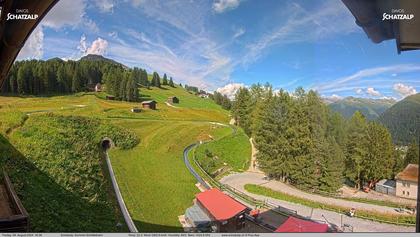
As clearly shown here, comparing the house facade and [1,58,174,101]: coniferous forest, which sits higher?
[1,58,174,101]: coniferous forest

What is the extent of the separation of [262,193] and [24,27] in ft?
7.25

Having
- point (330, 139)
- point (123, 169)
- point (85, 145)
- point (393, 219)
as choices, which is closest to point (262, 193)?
point (330, 139)

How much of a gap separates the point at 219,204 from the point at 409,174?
4.76 ft

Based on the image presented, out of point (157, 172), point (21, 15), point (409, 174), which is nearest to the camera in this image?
point (21, 15)

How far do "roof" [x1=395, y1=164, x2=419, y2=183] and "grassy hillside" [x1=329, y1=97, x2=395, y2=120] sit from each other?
0.50 m

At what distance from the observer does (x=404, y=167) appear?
246 cm

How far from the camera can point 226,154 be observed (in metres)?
3.02

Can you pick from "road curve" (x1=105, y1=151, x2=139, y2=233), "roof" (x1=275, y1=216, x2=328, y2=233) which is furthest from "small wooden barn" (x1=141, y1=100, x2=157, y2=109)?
"roof" (x1=275, y1=216, x2=328, y2=233)

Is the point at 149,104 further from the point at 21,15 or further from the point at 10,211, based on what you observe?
the point at 10,211

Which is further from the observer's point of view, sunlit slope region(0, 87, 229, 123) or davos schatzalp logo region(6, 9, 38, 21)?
sunlit slope region(0, 87, 229, 123)

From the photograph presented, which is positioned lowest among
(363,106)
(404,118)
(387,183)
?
(387,183)

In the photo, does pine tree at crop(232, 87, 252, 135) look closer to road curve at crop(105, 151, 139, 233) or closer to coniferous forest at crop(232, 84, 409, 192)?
coniferous forest at crop(232, 84, 409, 192)

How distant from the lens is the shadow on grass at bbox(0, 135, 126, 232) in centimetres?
279

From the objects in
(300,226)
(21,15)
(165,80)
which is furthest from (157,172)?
(21,15)
